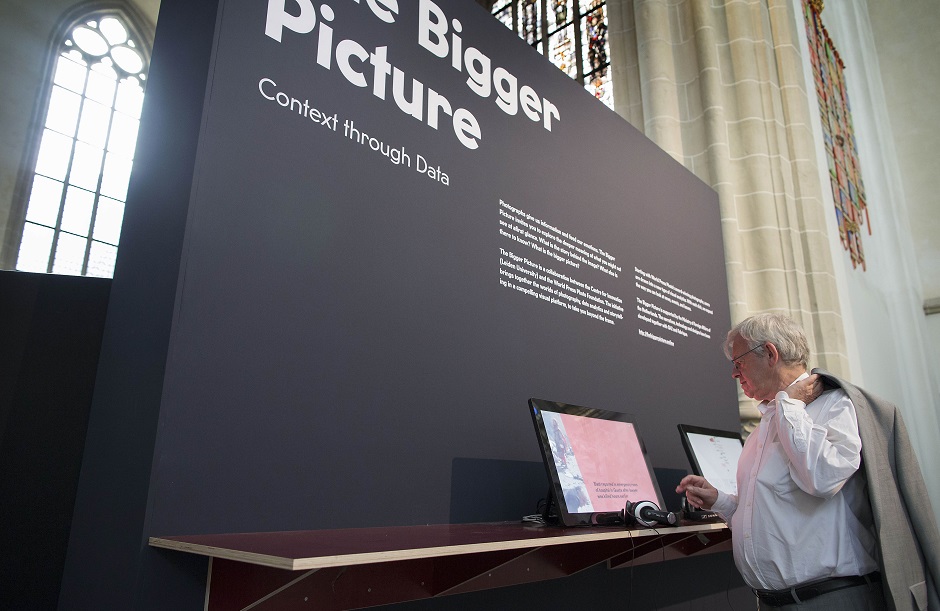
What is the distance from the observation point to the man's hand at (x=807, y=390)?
2.20 m

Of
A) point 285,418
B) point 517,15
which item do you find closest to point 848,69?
point 517,15

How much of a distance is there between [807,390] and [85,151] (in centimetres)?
1108

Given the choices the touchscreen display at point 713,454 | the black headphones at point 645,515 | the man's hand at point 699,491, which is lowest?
the black headphones at point 645,515

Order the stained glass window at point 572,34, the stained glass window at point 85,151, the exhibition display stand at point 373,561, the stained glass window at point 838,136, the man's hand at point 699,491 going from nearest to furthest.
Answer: the exhibition display stand at point 373,561 < the man's hand at point 699,491 < the stained glass window at point 838,136 < the stained glass window at point 572,34 < the stained glass window at point 85,151

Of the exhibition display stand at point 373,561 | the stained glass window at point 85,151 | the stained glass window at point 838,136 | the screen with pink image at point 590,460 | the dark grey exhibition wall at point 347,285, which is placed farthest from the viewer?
the stained glass window at point 85,151

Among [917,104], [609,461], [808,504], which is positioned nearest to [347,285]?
[609,461]

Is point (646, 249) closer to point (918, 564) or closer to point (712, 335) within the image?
point (712, 335)

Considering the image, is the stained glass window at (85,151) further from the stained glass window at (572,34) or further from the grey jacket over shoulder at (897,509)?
the grey jacket over shoulder at (897,509)

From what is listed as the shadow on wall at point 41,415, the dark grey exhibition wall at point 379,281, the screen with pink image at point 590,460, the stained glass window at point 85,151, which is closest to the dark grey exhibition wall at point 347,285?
the dark grey exhibition wall at point 379,281

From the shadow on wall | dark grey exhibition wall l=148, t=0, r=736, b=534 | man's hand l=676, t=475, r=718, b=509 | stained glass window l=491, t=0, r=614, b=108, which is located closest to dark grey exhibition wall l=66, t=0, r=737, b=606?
dark grey exhibition wall l=148, t=0, r=736, b=534

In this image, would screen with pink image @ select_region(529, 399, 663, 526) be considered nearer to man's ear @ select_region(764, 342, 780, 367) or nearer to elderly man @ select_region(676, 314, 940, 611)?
elderly man @ select_region(676, 314, 940, 611)

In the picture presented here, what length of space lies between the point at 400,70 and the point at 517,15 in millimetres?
7251

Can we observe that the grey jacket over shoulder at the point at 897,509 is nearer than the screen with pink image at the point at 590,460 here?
Yes

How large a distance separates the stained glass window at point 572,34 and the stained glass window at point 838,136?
2.10 meters
